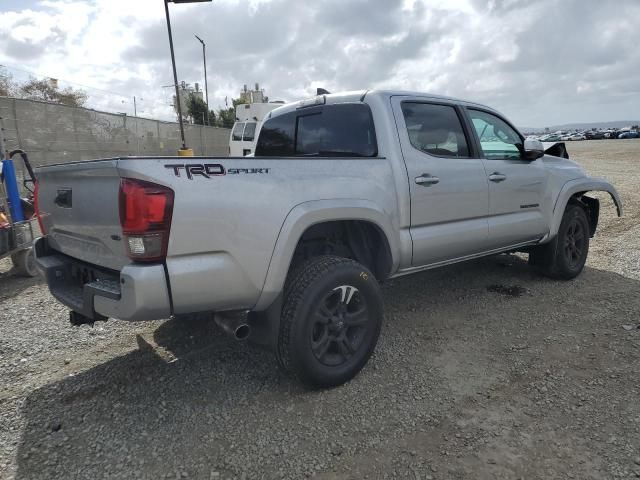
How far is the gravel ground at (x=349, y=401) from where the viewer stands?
2393 mm

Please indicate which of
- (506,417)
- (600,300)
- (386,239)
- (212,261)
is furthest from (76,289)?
(600,300)

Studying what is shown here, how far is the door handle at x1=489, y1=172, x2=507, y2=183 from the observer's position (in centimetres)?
416

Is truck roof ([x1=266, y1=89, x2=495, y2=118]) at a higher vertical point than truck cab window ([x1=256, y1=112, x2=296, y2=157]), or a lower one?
higher

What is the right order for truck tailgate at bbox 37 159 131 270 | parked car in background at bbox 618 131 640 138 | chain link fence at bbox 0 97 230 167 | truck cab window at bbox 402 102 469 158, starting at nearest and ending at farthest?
truck tailgate at bbox 37 159 131 270
truck cab window at bbox 402 102 469 158
chain link fence at bbox 0 97 230 167
parked car in background at bbox 618 131 640 138

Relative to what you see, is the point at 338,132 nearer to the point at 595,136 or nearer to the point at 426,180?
the point at 426,180

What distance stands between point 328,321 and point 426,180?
1.35 metres

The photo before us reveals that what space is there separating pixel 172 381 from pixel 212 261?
119cm

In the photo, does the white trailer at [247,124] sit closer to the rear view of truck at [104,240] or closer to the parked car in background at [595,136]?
the rear view of truck at [104,240]

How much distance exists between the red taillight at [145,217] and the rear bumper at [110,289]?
10 centimetres

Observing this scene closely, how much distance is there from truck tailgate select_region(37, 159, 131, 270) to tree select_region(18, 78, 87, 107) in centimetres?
3570

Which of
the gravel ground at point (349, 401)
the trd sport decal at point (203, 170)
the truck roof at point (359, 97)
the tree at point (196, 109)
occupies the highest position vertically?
the tree at point (196, 109)

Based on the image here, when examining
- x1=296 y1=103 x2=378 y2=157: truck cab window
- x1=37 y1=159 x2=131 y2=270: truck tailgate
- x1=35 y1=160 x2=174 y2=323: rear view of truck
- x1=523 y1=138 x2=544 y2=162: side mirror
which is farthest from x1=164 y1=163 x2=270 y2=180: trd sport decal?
x1=523 y1=138 x2=544 y2=162: side mirror

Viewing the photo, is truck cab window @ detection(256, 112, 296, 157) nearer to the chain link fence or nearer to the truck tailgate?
the truck tailgate

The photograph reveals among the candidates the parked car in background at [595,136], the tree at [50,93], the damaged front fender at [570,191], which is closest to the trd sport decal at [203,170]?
the damaged front fender at [570,191]
